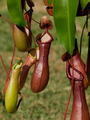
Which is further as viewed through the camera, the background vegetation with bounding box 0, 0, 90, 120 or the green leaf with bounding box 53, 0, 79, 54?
the background vegetation with bounding box 0, 0, 90, 120

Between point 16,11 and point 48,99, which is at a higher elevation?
point 16,11

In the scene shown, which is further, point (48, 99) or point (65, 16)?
point (48, 99)

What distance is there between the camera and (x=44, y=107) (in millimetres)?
1990

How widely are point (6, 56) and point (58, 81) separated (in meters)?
0.82

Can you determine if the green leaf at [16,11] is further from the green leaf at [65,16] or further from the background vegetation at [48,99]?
the background vegetation at [48,99]

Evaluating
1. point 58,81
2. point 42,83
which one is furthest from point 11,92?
point 58,81

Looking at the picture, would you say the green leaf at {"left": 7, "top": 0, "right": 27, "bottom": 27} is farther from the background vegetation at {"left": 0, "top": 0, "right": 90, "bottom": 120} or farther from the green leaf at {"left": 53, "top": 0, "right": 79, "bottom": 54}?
the background vegetation at {"left": 0, "top": 0, "right": 90, "bottom": 120}

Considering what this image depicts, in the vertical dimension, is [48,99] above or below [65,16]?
below

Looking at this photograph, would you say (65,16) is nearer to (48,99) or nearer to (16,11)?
(16,11)

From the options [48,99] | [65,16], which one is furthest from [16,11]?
[48,99]

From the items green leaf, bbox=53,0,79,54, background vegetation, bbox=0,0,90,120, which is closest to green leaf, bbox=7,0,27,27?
green leaf, bbox=53,0,79,54

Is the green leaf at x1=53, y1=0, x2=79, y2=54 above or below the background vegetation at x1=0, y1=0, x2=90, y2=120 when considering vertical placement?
above

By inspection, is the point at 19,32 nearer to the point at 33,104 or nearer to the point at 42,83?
the point at 42,83

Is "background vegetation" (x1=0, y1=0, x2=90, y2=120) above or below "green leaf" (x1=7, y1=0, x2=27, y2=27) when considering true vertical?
below
